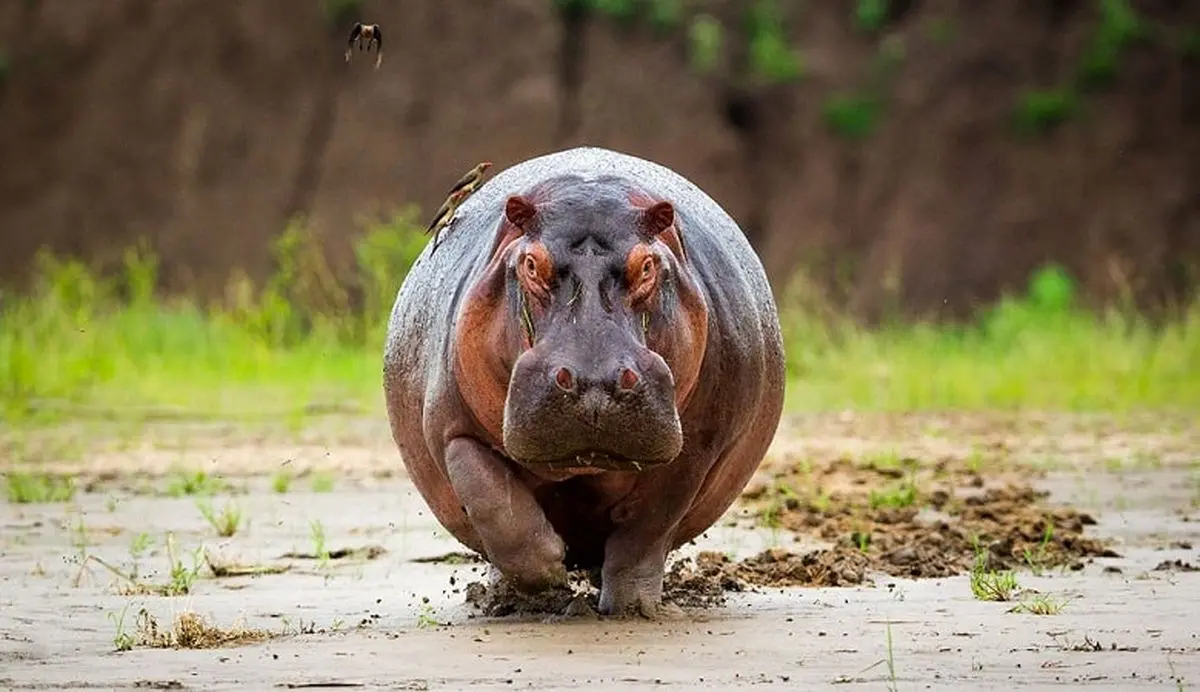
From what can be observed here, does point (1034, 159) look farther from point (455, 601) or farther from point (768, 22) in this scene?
point (455, 601)

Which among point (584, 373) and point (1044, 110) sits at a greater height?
point (1044, 110)

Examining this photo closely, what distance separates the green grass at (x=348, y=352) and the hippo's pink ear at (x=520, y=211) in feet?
20.2

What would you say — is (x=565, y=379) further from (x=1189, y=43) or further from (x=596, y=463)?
(x=1189, y=43)

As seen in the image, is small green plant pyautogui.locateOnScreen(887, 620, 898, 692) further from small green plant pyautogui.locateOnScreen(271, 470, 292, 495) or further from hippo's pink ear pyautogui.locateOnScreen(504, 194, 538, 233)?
small green plant pyautogui.locateOnScreen(271, 470, 292, 495)

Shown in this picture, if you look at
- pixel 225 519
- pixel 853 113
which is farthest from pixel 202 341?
pixel 225 519

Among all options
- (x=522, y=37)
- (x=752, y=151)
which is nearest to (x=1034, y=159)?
(x=752, y=151)

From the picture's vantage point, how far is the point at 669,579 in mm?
6078

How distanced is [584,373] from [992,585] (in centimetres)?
162

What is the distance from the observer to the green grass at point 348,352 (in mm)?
12008

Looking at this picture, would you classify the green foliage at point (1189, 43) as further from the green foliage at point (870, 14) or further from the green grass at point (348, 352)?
the green foliage at point (870, 14)

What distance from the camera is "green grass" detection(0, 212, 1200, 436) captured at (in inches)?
473

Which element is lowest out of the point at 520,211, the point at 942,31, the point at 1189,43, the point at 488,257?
the point at 488,257

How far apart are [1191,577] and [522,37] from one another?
13.9 meters

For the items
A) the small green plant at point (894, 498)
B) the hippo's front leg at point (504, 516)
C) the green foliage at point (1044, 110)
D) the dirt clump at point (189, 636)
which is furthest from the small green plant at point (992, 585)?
the green foliage at point (1044, 110)
